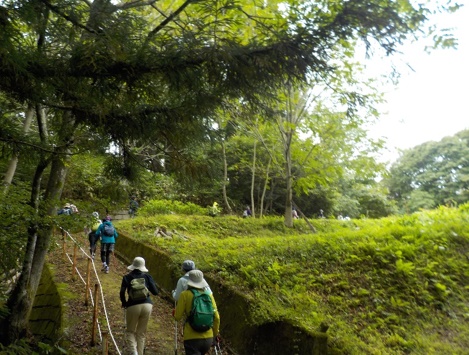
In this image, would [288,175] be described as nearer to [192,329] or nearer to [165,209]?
[165,209]

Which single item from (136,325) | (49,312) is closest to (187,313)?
(136,325)

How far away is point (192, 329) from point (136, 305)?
1.20m

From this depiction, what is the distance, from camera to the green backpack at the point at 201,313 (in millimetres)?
4211

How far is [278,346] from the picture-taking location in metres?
5.02

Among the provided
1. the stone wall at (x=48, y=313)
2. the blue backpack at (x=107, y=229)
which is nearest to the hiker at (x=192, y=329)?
the stone wall at (x=48, y=313)

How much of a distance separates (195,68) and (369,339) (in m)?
4.24

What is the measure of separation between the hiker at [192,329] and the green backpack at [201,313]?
4cm

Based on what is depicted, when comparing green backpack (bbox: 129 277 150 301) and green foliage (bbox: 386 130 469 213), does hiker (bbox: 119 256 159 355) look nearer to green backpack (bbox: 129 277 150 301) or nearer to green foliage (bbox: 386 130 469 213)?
green backpack (bbox: 129 277 150 301)

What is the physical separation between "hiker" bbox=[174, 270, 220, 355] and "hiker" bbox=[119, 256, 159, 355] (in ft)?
3.22

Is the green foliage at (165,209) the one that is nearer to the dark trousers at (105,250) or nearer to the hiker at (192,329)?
the dark trousers at (105,250)

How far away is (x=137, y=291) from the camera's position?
499 cm

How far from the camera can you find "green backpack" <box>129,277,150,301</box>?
16.4 feet

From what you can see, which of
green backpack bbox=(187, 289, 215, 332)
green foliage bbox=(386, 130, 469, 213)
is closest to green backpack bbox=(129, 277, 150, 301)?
green backpack bbox=(187, 289, 215, 332)

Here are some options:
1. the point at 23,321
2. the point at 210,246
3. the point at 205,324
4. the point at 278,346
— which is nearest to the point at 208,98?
the point at 205,324
